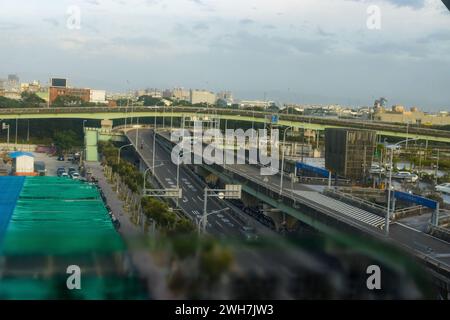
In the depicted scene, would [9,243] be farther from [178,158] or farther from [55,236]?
[178,158]

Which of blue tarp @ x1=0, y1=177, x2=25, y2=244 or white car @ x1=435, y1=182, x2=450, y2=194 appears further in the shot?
white car @ x1=435, y1=182, x2=450, y2=194

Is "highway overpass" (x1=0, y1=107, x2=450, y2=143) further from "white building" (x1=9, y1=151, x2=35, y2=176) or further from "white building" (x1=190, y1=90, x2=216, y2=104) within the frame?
A: "white building" (x1=190, y1=90, x2=216, y2=104)

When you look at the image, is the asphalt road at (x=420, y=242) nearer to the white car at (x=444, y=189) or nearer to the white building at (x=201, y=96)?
the white car at (x=444, y=189)

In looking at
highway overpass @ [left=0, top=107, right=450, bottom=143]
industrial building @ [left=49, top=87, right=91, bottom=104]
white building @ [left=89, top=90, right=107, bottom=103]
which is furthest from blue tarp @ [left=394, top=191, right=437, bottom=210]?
white building @ [left=89, top=90, right=107, bottom=103]

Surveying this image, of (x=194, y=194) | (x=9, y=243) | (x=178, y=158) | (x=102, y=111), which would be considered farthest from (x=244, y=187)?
(x=102, y=111)

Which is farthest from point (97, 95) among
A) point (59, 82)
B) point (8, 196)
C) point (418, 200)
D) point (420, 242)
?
point (420, 242)

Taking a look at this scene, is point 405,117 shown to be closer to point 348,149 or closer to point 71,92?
point 71,92
